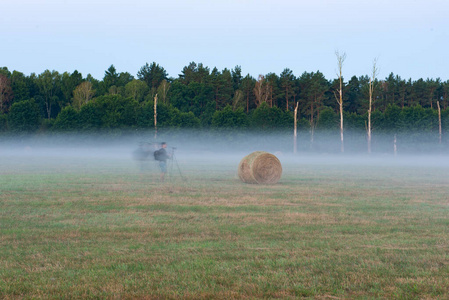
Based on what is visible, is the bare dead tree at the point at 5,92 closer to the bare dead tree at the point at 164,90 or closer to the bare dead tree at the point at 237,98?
the bare dead tree at the point at 164,90

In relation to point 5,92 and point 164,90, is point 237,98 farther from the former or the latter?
point 5,92

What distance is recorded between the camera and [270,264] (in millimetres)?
8875

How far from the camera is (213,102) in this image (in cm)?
11400

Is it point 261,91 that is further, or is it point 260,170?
point 261,91

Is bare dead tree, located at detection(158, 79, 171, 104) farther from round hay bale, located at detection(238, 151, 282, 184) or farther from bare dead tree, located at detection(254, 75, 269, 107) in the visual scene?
round hay bale, located at detection(238, 151, 282, 184)

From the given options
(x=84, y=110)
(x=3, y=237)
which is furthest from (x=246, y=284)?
(x=84, y=110)

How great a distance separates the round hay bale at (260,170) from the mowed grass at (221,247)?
680 centimetres

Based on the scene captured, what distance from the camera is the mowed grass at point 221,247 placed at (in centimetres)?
757

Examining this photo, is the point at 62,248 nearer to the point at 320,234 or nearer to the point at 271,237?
the point at 271,237

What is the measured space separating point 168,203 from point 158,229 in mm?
4688

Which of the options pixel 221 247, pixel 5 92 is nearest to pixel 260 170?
pixel 221 247

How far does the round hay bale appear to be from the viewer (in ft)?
84.0

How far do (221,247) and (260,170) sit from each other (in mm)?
15684

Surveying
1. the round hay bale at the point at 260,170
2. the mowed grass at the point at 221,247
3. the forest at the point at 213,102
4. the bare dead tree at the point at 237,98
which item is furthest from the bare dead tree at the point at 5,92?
the mowed grass at the point at 221,247
